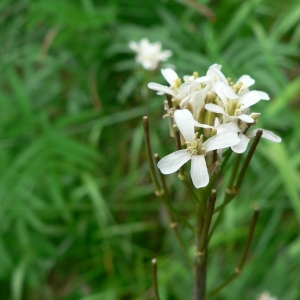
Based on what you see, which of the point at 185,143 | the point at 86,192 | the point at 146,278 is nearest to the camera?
the point at 185,143

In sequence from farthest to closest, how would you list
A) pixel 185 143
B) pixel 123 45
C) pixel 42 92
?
pixel 42 92
pixel 123 45
pixel 185 143

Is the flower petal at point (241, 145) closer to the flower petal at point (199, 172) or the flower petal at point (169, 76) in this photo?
the flower petal at point (199, 172)

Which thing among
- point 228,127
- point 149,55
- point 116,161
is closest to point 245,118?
point 228,127

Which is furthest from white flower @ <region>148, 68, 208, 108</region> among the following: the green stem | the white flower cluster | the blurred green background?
the blurred green background

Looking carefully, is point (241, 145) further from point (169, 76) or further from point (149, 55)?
point (149, 55)

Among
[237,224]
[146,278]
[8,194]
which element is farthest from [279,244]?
[8,194]

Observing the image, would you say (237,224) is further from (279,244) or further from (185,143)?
(185,143)
